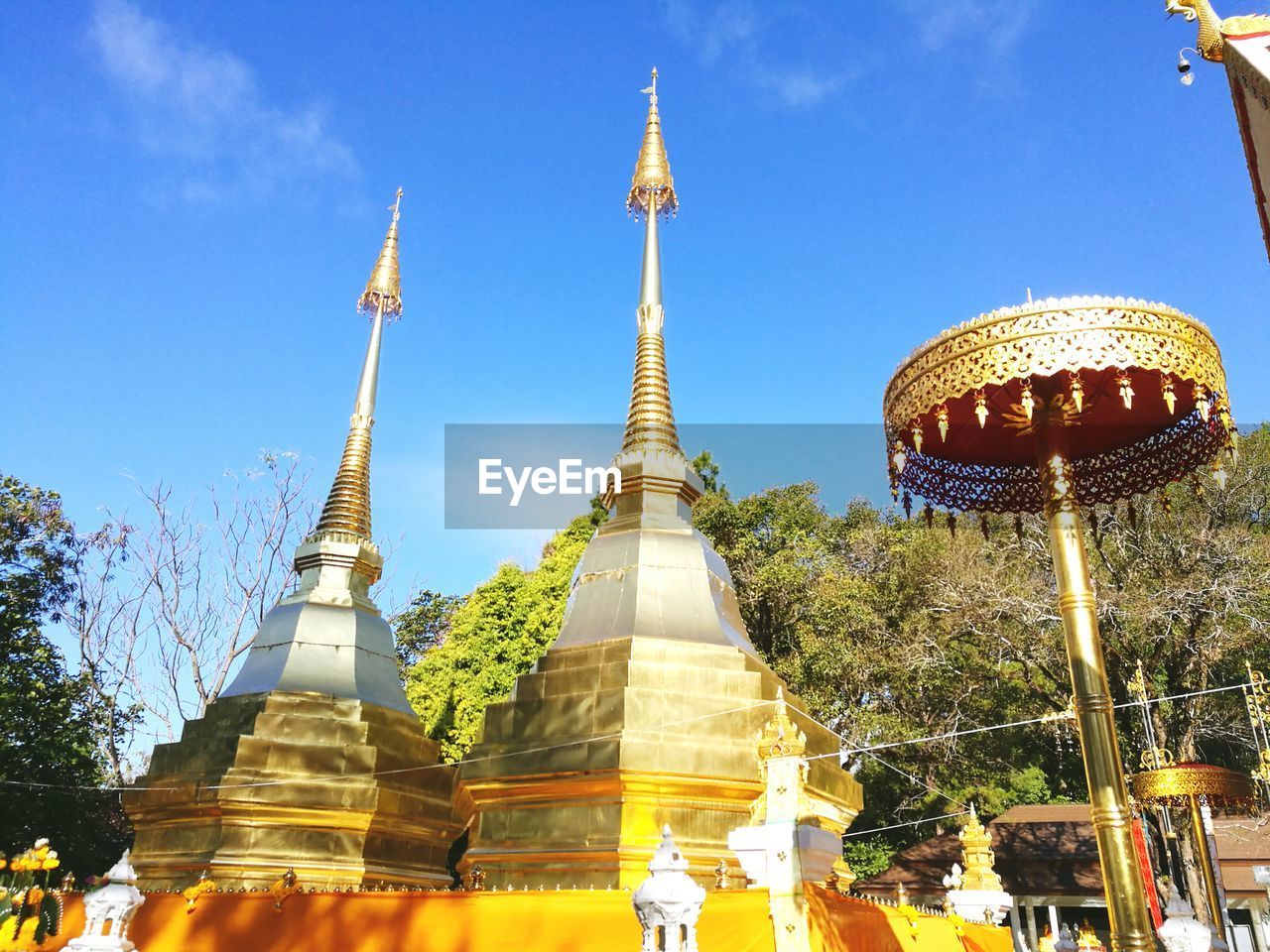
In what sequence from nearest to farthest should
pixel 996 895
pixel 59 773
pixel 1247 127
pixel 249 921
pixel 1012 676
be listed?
pixel 1247 127
pixel 249 921
pixel 996 895
pixel 59 773
pixel 1012 676

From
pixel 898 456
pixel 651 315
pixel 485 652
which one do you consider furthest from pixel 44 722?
pixel 898 456

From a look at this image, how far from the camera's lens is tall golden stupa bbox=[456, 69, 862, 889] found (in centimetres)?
947

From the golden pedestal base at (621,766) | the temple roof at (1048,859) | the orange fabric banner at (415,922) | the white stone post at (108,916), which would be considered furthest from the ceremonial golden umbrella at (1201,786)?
the white stone post at (108,916)

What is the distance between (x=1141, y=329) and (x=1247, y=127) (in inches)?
92.4

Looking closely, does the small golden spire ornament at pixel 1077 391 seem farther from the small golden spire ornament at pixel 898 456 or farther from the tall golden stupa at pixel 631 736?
the tall golden stupa at pixel 631 736

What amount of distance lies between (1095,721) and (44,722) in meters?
22.2

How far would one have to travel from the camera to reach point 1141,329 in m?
6.76

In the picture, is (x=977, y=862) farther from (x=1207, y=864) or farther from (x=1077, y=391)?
(x=1077, y=391)

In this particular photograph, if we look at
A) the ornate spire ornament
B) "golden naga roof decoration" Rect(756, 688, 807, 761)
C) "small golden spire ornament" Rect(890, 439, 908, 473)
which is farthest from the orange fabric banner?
the ornate spire ornament

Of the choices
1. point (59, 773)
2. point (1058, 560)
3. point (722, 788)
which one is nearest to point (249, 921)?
point (722, 788)

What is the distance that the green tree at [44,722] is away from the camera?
66.3ft

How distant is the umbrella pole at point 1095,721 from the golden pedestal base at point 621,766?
3.29 metres

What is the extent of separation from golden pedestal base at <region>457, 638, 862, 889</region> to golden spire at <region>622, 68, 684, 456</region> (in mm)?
3782

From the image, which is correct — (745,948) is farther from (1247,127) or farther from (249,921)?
(1247,127)
